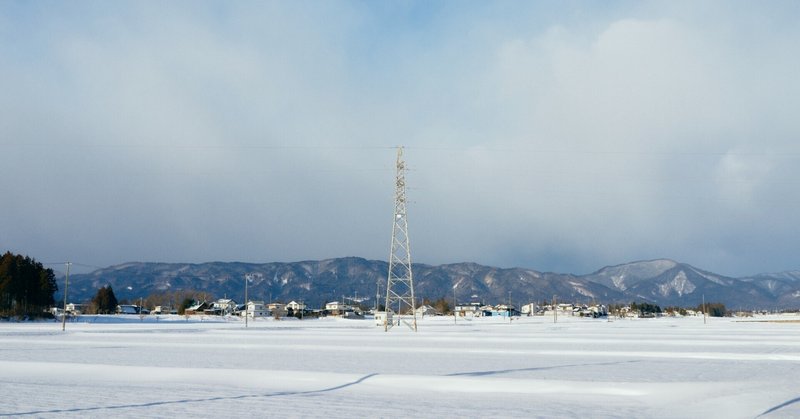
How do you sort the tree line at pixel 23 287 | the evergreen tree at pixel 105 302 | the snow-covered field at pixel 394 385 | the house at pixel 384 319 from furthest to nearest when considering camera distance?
the evergreen tree at pixel 105 302 → the tree line at pixel 23 287 → the house at pixel 384 319 → the snow-covered field at pixel 394 385

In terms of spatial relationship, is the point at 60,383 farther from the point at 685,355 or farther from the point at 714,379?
the point at 685,355

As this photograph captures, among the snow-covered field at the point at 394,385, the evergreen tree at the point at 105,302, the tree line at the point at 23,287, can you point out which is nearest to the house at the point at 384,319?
the snow-covered field at the point at 394,385

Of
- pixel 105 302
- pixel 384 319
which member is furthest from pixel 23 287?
pixel 384 319

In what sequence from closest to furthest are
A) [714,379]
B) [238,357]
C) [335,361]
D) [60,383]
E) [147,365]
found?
1. [60,383]
2. [714,379]
3. [147,365]
4. [335,361]
5. [238,357]

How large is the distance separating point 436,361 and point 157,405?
1268 centimetres

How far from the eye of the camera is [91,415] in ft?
38.1

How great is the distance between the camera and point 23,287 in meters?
96.7

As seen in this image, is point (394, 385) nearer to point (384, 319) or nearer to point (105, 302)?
point (384, 319)

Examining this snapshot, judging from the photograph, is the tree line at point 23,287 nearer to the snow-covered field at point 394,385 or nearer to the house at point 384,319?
the house at point 384,319

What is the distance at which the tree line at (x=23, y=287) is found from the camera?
301 ft

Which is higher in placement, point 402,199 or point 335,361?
point 402,199

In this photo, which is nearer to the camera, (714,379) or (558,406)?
(558,406)

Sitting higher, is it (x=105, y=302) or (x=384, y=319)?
(x=105, y=302)

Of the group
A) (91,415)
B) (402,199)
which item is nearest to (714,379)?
(91,415)
